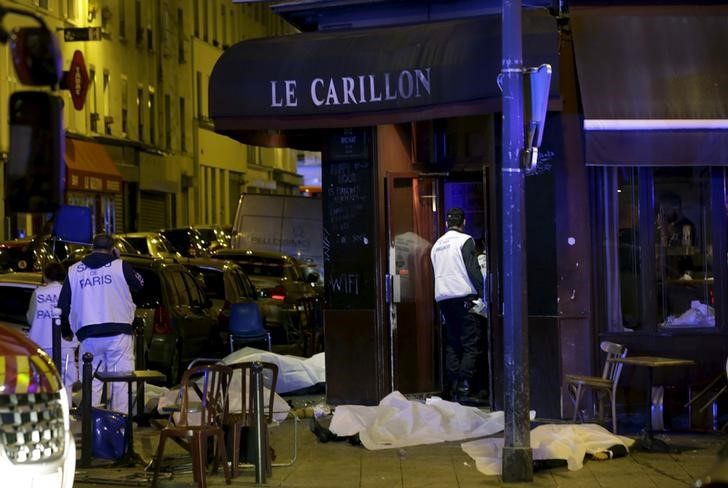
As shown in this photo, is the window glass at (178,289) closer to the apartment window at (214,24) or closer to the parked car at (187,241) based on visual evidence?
the parked car at (187,241)

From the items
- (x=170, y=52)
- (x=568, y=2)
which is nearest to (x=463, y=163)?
(x=568, y=2)

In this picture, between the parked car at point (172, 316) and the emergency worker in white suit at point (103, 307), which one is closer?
the emergency worker in white suit at point (103, 307)

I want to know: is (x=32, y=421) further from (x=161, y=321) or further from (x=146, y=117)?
(x=146, y=117)

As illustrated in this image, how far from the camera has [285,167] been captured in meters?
64.9

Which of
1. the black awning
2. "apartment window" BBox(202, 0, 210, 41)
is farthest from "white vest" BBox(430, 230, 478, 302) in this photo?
"apartment window" BBox(202, 0, 210, 41)

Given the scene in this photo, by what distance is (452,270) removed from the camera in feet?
43.4

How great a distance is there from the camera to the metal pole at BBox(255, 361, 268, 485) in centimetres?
965

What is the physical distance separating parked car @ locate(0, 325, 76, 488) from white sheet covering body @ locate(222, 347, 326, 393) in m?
8.44

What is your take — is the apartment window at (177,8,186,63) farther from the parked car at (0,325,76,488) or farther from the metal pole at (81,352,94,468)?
the parked car at (0,325,76,488)

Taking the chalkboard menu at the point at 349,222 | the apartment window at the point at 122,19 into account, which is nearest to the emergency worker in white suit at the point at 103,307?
the chalkboard menu at the point at 349,222

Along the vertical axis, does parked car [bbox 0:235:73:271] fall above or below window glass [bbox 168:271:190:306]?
above

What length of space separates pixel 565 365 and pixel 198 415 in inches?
149

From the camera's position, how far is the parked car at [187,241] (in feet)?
100

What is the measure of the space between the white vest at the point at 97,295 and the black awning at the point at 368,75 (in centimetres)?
213
